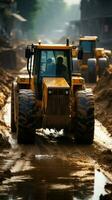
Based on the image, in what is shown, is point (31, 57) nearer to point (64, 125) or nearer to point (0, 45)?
point (64, 125)

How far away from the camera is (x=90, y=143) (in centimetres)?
1530

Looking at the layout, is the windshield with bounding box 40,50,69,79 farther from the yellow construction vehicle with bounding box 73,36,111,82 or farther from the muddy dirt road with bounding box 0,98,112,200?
the yellow construction vehicle with bounding box 73,36,111,82

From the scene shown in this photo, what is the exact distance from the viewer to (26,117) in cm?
1474

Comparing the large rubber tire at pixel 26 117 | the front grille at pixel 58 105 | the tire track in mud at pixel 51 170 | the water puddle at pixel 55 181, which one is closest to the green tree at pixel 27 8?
the large rubber tire at pixel 26 117

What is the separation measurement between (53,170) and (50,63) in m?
4.23

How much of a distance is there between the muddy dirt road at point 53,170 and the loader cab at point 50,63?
5.78 feet

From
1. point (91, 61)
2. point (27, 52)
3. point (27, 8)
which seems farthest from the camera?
point (27, 8)

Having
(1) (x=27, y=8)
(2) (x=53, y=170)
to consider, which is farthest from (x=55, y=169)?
(1) (x=27, y=8)

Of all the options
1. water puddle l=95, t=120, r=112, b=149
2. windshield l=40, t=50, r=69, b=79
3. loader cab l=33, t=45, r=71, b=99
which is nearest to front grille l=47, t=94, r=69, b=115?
loader cab l=33, t=45, r=71, b=99

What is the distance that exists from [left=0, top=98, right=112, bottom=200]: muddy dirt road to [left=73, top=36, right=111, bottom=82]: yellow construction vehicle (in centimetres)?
1555

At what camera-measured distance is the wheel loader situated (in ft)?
48.4

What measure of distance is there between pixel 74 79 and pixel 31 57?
4.44ft

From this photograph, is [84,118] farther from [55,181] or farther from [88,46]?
[88,46]

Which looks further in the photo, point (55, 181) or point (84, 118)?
point (84, 118)
